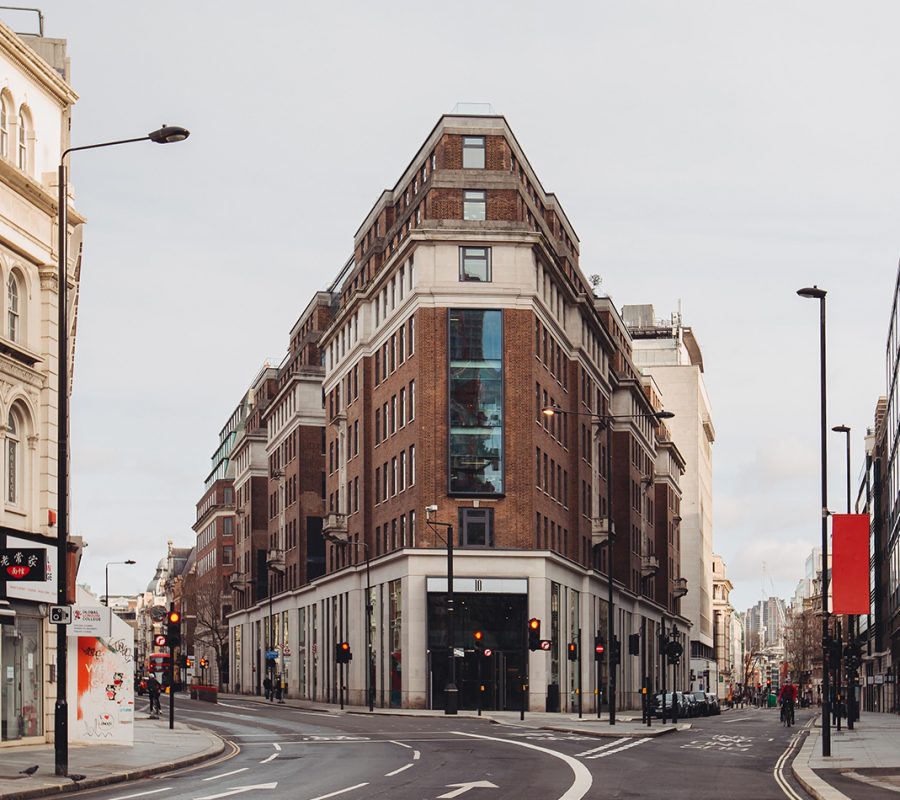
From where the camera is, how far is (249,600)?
5113 inches

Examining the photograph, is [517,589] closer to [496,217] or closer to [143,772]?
[496,217]

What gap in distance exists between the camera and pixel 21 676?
34375 mm

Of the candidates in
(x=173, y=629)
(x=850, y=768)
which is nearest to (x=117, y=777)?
(x=850, y=768)

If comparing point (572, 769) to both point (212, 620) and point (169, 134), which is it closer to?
point (169, 134)

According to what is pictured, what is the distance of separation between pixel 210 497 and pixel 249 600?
136 ft

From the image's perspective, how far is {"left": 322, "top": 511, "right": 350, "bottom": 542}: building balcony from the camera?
8769 cm

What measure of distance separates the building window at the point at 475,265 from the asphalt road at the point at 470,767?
29.9 metres

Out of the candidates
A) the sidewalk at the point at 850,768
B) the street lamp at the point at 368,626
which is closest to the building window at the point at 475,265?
the street lamp at the point at 368,626

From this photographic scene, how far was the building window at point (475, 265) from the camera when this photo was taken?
7500 centimetres

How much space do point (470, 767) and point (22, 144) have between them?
18.3 meters

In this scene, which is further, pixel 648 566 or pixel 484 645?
pixel 648 566

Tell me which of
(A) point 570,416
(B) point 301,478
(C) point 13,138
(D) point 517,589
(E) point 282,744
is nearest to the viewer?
(C) point 13,138

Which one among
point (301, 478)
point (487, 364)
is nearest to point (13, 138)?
point (487, 364)

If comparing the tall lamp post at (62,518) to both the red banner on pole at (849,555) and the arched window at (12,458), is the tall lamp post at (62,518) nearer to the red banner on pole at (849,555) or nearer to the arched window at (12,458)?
the arched window at (12,458)
